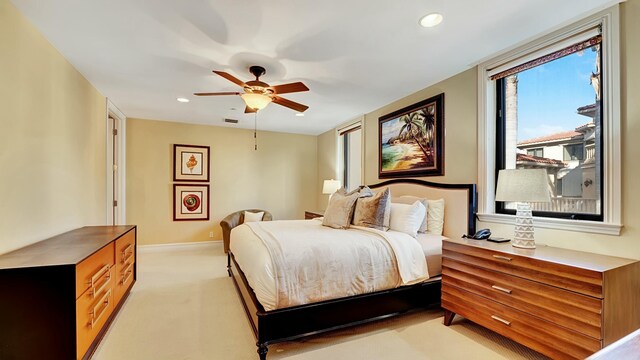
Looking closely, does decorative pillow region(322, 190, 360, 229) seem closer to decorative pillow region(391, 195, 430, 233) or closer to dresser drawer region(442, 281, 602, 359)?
decorative pillow region(391, 195, 430, 233)

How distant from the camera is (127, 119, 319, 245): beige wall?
5.13m

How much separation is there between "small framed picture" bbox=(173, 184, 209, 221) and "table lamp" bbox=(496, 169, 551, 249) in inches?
201

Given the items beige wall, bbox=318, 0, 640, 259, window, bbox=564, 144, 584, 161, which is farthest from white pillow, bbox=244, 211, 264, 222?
window, bbox=564, 144, 584, 161

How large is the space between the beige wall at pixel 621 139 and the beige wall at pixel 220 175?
368cm

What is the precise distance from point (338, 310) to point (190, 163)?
4.48 metres

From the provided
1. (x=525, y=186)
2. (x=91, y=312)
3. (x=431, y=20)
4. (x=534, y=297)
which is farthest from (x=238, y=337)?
(x=431, y=20)

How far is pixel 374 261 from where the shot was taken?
2355 mm

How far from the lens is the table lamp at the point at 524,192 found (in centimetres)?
199

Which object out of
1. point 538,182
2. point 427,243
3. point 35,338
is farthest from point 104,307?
point 538,182

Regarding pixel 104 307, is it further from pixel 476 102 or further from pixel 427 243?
pixel 476 102

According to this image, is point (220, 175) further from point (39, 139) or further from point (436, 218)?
point (436, 218)

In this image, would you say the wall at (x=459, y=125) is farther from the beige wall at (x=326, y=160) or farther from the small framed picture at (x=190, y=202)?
the small framed picture at (x=190, y=202)

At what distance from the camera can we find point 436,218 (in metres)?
3.11

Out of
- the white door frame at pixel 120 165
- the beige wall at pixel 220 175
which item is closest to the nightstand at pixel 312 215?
the beige wall at pixel 220 175
